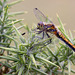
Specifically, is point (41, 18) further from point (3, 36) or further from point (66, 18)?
point (66, 18)

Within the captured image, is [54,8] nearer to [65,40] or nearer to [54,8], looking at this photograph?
[54,8]

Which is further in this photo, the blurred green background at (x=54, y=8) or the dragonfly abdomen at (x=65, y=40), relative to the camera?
the blurred green background at (x=54, y=8)

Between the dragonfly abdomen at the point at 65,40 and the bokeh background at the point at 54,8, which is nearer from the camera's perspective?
the dragonfly abdomen at the point at 65,40

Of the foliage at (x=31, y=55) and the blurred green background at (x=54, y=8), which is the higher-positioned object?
the blurred green background at (x=54, y=8)

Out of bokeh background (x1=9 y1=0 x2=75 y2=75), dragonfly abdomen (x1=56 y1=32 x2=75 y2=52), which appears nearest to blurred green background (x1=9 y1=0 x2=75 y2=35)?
bokeh background (x1=9 y1=0 x2=75 y2=75)

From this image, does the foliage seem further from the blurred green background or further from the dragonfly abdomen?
the blurred green background

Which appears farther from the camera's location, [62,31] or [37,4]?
[37,4]

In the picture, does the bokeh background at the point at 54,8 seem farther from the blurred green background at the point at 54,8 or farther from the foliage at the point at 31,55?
the foliage at the point at 31,55

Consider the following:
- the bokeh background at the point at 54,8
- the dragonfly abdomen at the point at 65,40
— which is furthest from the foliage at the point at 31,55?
the bokeh background at the point at 54,8

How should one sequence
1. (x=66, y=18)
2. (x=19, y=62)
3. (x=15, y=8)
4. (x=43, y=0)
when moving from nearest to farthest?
(x=19, y=62) → (x=15, y=8) → (x=66, y=18) → (x=43, y=0)

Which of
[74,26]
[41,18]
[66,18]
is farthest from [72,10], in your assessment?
[41,18]

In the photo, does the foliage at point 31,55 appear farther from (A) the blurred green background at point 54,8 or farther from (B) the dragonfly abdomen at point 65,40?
(A) the blurred green background at point 54,8
